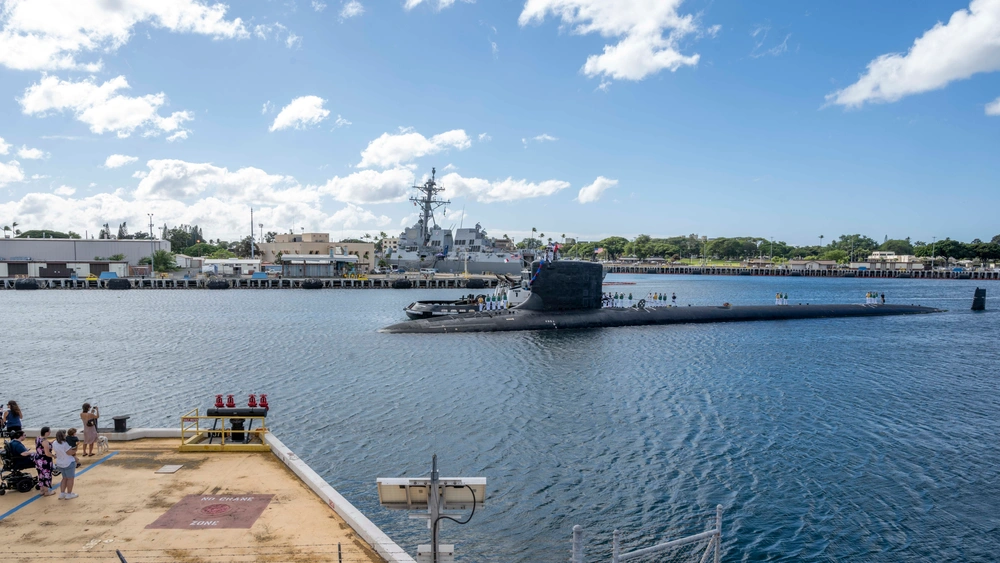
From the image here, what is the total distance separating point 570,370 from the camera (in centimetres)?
2702

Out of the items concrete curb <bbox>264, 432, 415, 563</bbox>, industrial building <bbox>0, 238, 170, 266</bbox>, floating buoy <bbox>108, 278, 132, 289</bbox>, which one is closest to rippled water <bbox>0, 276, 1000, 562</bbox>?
concrete curb <bbox>264, 432, 415, 563</bbox>

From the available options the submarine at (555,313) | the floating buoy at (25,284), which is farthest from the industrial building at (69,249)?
the submarine at (555,313)

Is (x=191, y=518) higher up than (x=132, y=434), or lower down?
lower down

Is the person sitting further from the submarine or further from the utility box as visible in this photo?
the submarine

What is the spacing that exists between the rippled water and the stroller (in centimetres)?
557

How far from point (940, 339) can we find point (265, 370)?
4075 cm

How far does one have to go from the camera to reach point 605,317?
4022cm

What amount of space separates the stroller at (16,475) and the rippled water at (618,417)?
557cm

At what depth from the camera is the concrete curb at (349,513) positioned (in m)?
7.55

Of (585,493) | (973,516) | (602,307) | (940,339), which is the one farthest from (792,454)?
(940,339)

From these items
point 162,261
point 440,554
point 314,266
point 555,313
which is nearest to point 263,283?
point 314,266

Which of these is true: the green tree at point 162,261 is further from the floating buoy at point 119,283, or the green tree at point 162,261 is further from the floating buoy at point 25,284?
the floating buoy at point 25,284

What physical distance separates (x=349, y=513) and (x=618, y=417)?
12.7 m

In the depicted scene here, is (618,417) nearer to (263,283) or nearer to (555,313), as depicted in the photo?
(555,313)
